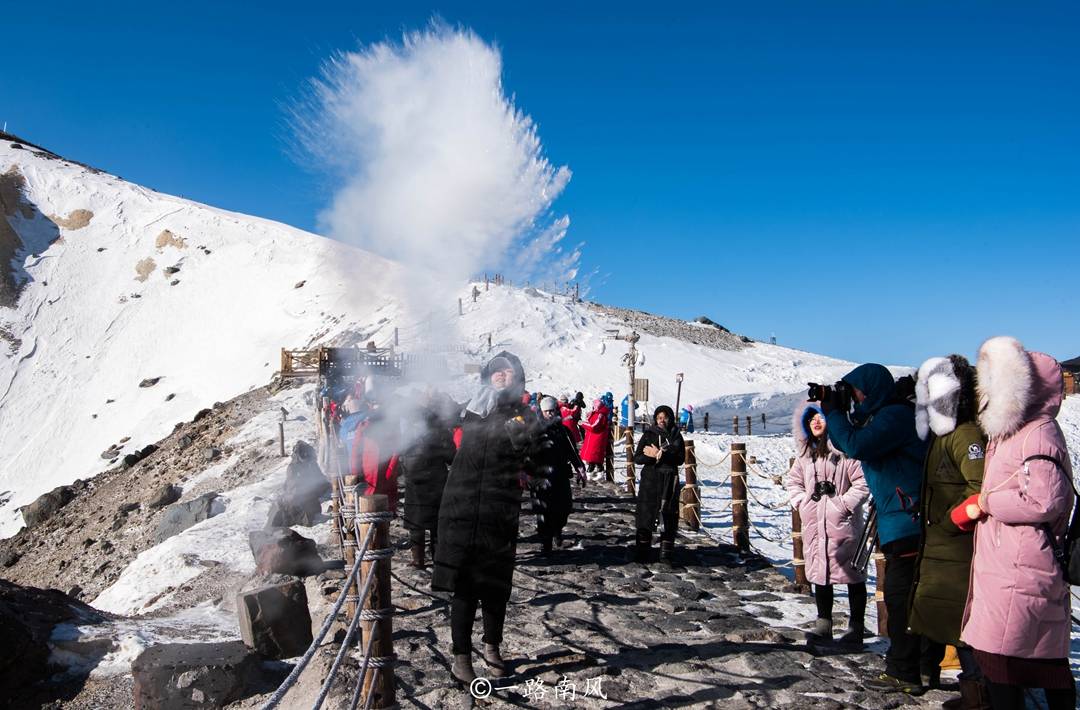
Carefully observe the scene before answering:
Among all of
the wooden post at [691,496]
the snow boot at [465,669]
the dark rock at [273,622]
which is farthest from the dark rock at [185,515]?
the snow boot at [465,669]

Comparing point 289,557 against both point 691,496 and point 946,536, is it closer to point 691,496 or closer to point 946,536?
point 691,496

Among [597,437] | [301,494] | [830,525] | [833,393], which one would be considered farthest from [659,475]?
[301,494]

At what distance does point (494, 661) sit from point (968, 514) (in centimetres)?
273

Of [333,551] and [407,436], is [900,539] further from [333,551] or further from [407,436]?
[333,551]

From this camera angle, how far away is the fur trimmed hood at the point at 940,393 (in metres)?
3.43

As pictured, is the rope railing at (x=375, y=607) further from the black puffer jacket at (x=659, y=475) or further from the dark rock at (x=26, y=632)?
the black puffer jacket at (x=659, y=475)

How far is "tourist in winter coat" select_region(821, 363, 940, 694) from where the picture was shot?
4.05 metres

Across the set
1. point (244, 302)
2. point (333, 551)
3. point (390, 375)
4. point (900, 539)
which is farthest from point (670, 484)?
point (244, 302)

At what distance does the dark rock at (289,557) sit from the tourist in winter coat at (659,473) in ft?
11.7

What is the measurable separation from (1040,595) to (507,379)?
111 inches

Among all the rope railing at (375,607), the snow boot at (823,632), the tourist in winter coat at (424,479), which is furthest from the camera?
the tourist in winter coat at (424,479)

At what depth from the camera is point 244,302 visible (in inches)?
1561

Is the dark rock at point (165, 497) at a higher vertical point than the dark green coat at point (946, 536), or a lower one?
lower

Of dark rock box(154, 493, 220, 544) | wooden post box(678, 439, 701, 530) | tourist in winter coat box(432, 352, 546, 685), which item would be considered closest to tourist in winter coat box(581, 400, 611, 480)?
wooden post box(678, 439, 701, 530)
